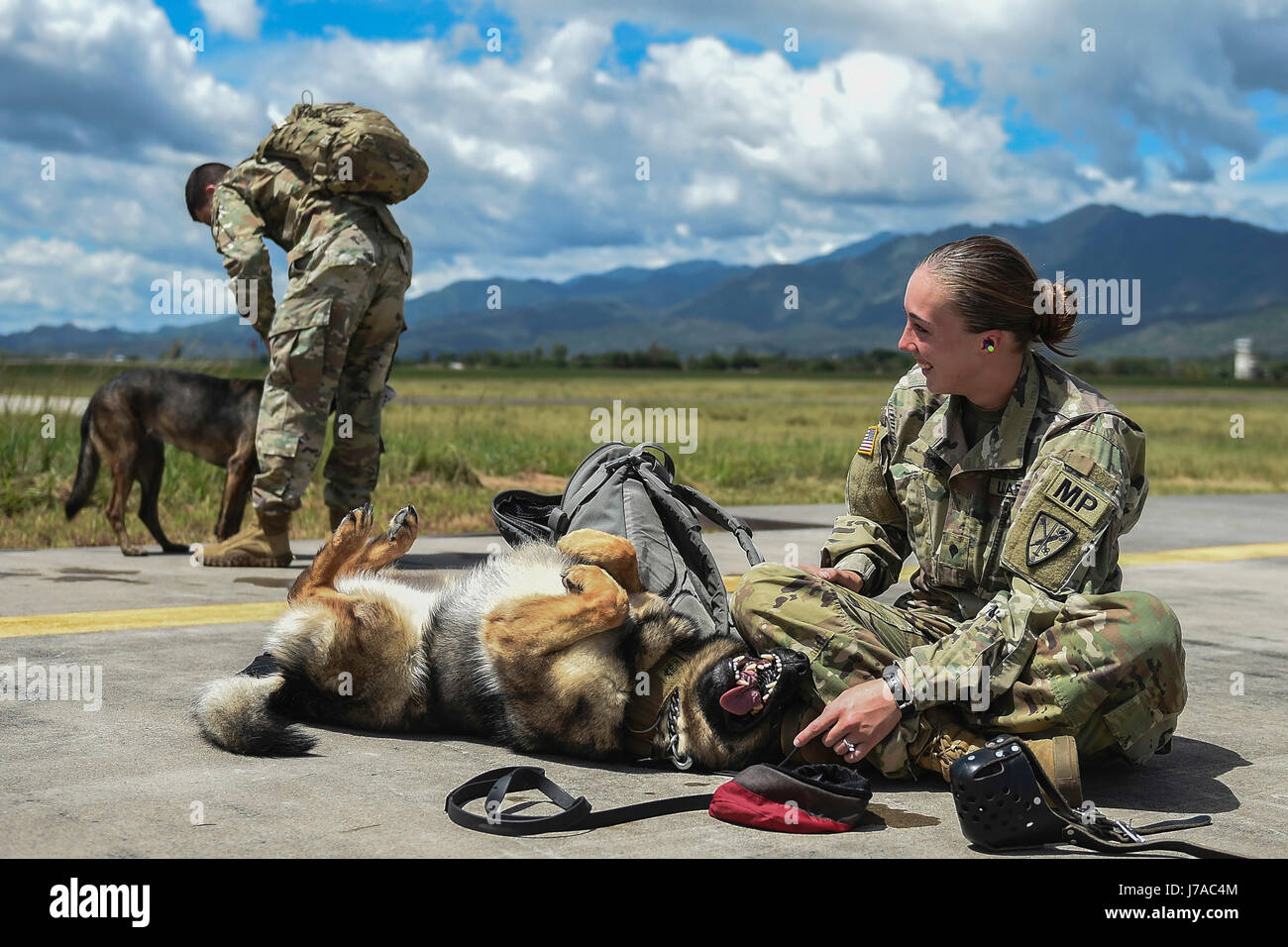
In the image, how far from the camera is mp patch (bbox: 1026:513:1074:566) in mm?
3250

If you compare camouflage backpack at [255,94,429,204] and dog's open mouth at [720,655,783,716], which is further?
camouflage backpack at [255,94,429,204]

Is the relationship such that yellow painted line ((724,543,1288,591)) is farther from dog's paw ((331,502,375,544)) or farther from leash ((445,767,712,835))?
leash ((445,767,712,835))

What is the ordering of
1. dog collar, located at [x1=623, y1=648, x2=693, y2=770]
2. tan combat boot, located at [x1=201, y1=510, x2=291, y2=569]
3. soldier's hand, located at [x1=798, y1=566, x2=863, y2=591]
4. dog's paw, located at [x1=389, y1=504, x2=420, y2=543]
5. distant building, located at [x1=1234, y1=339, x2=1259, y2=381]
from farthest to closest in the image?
distant building, located at [x1=1234, y1=339, x2=1259, y2=381] → tan combat boot, located at [x1=201, y1=510, x2=291, y2=569] → dog's paw, located at [x1=389, y1=504, x2=420, y2=543] → soldier's hand, located at [x1=798, y1=566, x2=863, y2=591] → dog collar, located at [x1=623, y1=648, x2=693, y2=770]

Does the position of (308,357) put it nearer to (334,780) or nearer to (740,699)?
(334,780)

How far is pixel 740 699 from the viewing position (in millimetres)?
3369

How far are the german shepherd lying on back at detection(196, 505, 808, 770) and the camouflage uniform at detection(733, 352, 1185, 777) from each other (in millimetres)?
200

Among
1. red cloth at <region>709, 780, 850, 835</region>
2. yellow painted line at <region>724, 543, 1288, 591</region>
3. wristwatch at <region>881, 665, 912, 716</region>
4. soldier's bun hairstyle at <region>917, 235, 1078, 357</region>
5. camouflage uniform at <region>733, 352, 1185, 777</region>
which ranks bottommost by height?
red cloth at <region>709, 780, 850, 835</region>

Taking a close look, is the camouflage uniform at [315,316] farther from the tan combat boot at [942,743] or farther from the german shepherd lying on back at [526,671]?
the tan combat boot at [942,743]

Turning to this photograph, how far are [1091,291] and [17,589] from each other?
5135 mm

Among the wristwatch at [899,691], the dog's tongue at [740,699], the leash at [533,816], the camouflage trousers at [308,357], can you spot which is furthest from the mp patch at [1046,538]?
the camouflage trousers at [308,357]

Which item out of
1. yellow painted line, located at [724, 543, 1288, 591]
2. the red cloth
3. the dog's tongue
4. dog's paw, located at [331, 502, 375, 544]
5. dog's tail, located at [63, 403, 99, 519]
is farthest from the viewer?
yellow painted line, located at [724, 543, 1288, 591]

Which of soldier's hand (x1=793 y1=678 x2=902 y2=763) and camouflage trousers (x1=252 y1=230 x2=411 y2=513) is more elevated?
camouflage trousers (x1=252 y1=230 x2=411 y2=513)

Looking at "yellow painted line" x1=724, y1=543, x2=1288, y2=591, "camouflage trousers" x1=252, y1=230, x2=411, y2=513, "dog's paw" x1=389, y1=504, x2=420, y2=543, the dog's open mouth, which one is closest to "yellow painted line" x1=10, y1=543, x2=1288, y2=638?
"camouflage trousers" x1=252, y1=230, x2=411, y2=513
